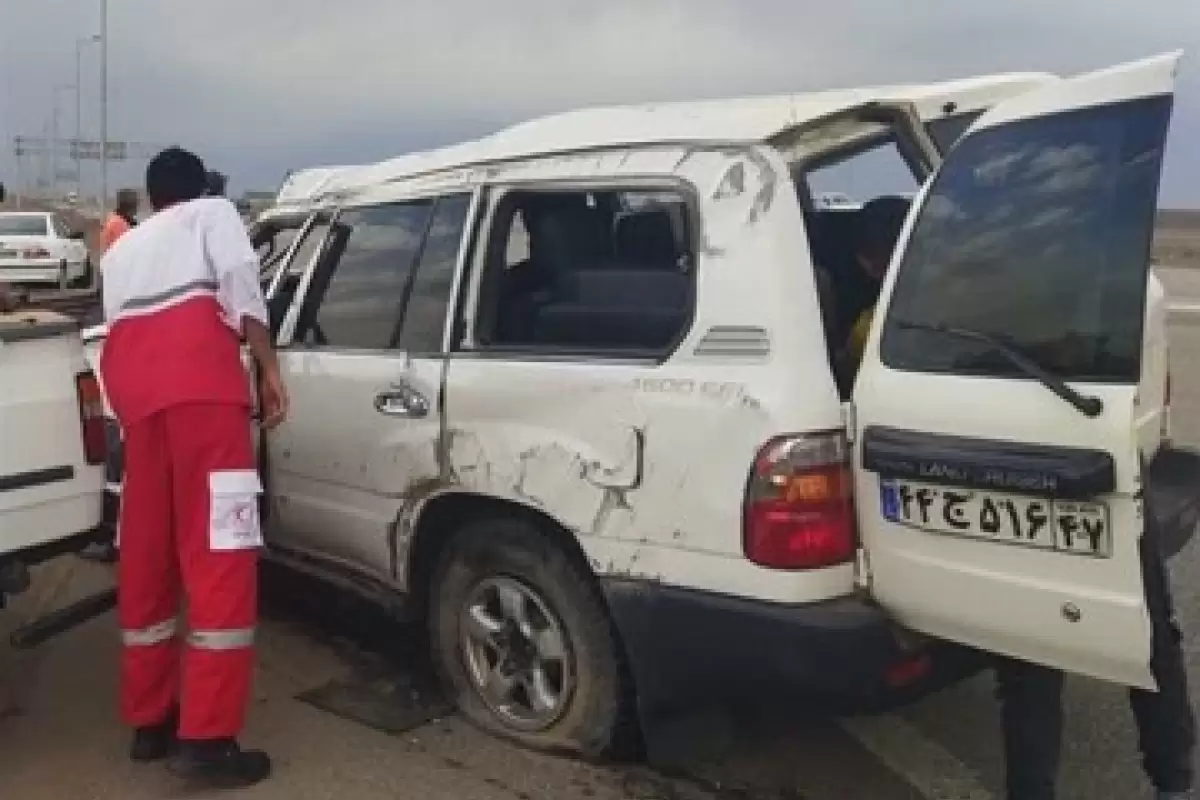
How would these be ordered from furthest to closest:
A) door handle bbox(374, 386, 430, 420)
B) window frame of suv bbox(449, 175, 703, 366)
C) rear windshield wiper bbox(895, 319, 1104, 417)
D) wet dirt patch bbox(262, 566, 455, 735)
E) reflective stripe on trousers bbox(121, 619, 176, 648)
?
1. wet dirt patch bbox(262, 566, 455, 735)
2. door handle bbox(374, 386, 430, 420)
3. reflective stripe on trousers bbox(121, 619, 176, 648)
4. window frame of suv bbox(449, 175, 703, 366)
5. rear windshield wiper bbox(895, 319, 1104, 417)

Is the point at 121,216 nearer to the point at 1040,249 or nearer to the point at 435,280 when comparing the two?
the point at 435,280

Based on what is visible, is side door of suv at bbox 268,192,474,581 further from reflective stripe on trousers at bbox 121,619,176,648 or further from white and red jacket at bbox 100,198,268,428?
reflective stripe on trousers at bbox 121,619,176,648

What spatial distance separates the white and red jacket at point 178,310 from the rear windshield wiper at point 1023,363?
1.87m

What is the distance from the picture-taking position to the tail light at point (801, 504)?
121 inches

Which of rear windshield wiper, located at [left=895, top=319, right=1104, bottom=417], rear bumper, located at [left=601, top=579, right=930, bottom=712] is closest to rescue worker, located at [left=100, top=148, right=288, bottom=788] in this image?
rear bumper, located at [left=601, top=579, right=930, bottom=712]

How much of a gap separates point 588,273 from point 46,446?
1.66 meters

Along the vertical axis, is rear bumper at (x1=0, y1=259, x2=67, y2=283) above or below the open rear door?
below

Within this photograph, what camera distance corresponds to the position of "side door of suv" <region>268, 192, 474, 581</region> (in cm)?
405

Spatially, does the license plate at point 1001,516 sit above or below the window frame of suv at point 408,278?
below

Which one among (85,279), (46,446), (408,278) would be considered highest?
(408,278)

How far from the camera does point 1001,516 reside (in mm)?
2842

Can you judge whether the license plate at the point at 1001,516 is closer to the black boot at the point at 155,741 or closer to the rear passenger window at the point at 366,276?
the rear passenger window at the point at 366,276

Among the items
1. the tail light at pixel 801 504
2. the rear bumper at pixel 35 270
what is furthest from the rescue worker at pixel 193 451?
the rear bumper at pixel 35 270

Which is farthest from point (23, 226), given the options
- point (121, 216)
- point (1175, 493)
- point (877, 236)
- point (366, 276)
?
point (1175, 493)
